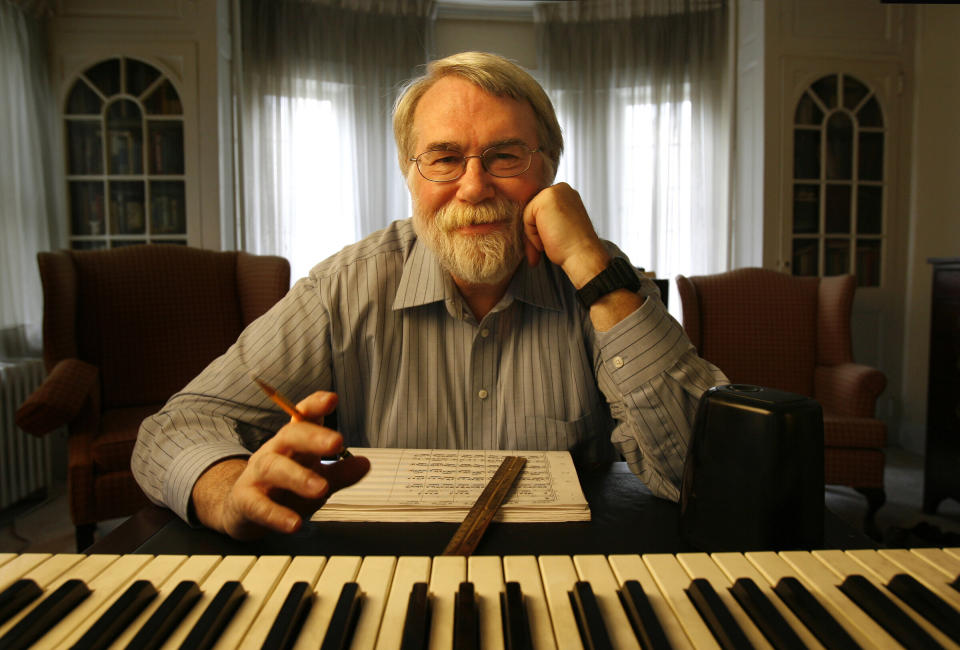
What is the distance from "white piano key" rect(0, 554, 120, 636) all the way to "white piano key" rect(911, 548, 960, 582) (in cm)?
59

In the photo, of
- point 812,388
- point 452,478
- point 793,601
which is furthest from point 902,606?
point 812,388

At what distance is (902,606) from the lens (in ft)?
1.15

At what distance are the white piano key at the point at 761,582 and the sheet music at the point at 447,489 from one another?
0.24 metres

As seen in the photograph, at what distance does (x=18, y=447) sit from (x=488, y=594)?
3006mm

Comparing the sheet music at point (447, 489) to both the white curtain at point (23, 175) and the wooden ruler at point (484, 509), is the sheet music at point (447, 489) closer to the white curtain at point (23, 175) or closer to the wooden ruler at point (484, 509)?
the wooden ruler at point (484, 509)

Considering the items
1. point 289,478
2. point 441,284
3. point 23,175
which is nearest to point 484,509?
point 289,478

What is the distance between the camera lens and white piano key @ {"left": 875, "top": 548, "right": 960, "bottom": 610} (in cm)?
36

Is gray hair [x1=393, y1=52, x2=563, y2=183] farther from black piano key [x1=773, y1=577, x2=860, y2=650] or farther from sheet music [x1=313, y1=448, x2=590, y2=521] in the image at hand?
black piano key [x1=773, y1=577, x2=860, y2=650]

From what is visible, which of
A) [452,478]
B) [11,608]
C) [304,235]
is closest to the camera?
[11,608]

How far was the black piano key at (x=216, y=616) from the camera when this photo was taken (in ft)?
1.02

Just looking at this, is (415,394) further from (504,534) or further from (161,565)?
(161,565)

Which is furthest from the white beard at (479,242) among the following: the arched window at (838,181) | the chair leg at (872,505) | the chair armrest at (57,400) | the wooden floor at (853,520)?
the arched window at (838,181)

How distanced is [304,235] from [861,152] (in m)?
3.63

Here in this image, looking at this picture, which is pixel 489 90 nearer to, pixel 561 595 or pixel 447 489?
pixel 447 489
